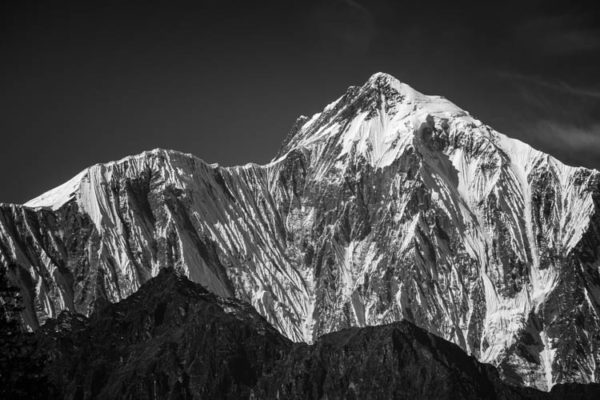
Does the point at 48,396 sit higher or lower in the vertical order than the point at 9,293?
lower

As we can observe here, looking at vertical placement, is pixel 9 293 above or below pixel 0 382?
above
